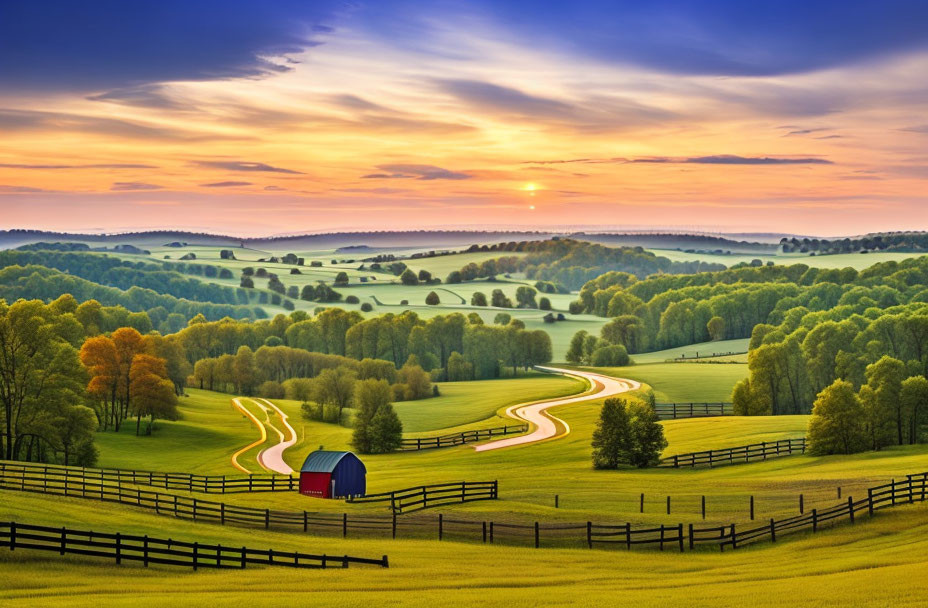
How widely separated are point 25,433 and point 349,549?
45658 mm

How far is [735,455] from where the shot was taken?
227 feet

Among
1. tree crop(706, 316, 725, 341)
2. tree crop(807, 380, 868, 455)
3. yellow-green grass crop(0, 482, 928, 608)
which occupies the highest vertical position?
tree crop(706, 316, 725, 341)

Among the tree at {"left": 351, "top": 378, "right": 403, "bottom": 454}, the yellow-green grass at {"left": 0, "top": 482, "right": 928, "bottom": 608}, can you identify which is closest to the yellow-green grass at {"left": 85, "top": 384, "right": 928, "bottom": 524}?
the tree at {"left": 351, "top": 378, "right": 403, "bottom": 454}

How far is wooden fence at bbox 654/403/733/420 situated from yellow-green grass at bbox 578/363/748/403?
6564mm

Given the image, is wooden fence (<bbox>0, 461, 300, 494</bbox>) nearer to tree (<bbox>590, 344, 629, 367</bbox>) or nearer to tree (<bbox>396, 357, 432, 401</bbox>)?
tree (<bbox>396, 357, 432, 401</bbox>)

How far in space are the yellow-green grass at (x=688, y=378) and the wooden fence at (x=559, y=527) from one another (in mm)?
68239

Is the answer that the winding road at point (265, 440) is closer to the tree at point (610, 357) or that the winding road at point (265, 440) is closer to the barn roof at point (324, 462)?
the barn roof at point (324, 462)

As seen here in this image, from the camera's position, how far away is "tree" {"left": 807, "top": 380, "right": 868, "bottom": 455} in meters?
68.0

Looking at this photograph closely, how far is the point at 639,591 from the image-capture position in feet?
98.7

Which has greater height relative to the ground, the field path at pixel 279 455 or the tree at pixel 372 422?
the tree at pixel 372 422

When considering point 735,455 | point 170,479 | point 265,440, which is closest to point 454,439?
point 265,440

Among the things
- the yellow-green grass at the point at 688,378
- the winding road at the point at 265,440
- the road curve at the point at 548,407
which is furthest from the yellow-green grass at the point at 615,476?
the yellow-green grass at the point at 688,378

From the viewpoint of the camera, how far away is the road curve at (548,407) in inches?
3433

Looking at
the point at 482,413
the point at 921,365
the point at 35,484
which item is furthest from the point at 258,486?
the point at 921,365
